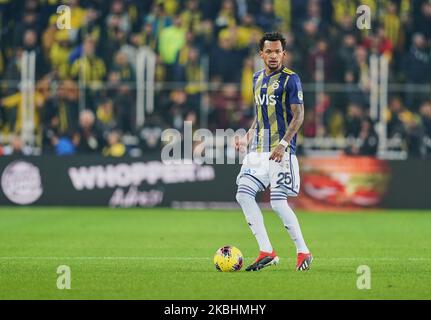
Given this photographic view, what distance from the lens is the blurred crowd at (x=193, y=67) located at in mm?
22828

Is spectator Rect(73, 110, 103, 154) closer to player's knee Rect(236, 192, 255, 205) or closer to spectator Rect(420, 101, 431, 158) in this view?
spectator Rect(420, 101, 431, 158)

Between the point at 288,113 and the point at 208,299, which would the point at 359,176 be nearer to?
the point at 288,113

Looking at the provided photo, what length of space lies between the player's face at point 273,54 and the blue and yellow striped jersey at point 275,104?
12 cm

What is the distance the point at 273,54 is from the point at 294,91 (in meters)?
0.46

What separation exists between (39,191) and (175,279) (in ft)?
41.4

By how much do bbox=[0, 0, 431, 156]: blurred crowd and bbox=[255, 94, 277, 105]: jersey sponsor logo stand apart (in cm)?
1085

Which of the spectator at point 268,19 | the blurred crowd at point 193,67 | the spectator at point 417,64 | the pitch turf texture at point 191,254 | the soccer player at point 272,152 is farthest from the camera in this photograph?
the spectator at point 268,19

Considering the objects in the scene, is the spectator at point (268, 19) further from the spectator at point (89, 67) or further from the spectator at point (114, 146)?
the spectator at point (114, 146)

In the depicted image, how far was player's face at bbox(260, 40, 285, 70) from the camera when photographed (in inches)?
460

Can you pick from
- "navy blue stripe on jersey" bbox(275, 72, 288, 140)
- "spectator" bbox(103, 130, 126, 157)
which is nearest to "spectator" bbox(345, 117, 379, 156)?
"spectator" bbox(103, 130, 126, 157)

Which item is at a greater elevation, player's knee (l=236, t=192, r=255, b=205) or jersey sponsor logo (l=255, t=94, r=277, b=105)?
jersey sponsor logo (l=255, t=94, r=277, b=105)

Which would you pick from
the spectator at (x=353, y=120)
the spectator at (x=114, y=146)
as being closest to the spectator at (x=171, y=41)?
the spectator at (x=114, y=146)

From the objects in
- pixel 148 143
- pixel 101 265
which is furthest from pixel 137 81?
pixel 101 265

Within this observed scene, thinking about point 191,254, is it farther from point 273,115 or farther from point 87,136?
point 87,136
